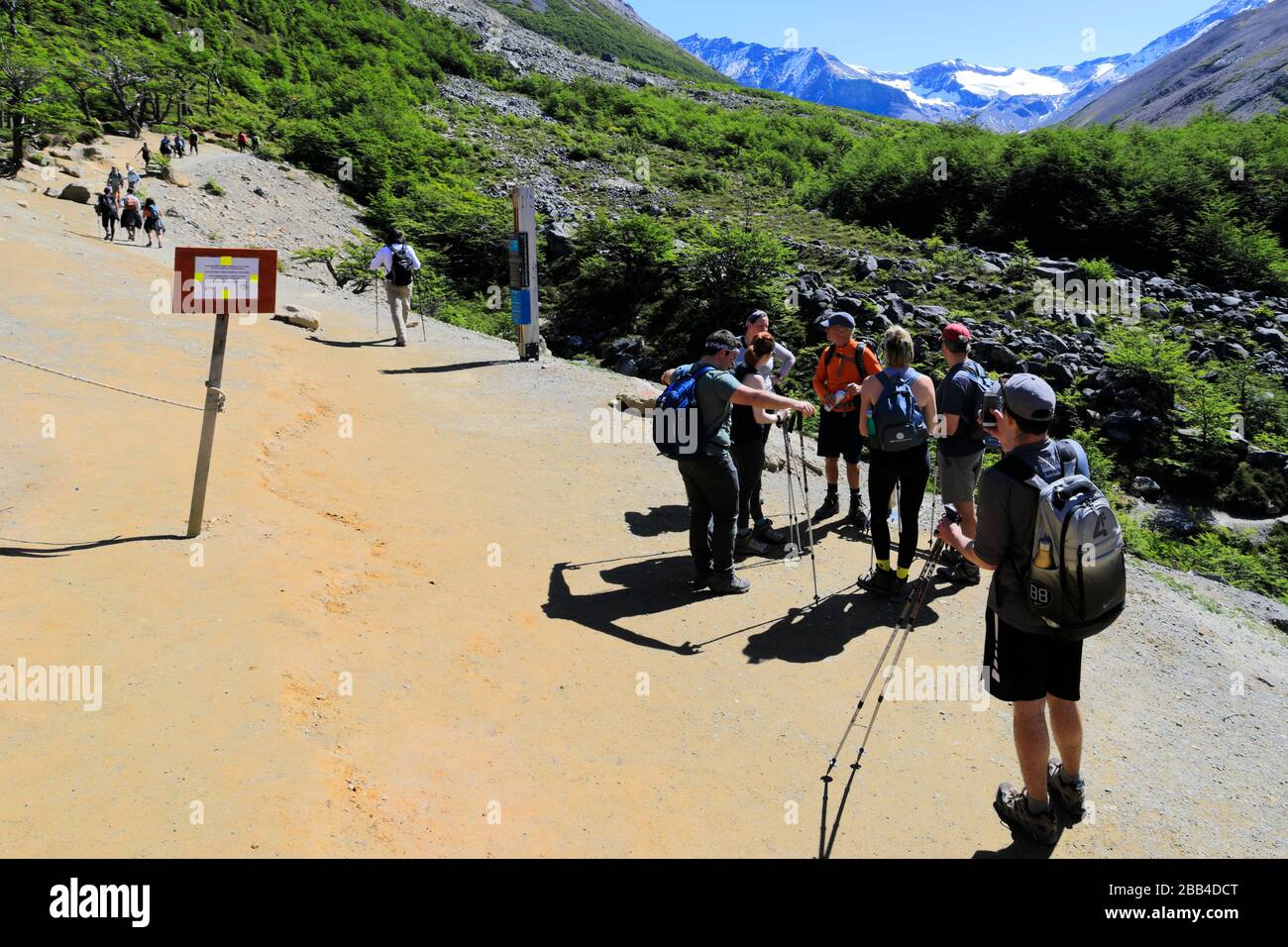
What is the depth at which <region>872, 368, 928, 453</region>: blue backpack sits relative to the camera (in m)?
6.28

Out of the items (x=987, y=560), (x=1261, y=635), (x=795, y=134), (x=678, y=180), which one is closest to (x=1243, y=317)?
(x=1261, y=635)

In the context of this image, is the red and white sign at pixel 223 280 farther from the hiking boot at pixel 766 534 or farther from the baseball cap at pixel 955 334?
the baseball cap at pixel 955 334

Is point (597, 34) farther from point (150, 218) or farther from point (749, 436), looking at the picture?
point (749, 436)

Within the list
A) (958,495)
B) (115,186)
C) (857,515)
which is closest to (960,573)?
(958,495)

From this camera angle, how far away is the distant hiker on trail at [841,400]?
724 cm

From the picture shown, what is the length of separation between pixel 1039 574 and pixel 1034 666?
0.52m

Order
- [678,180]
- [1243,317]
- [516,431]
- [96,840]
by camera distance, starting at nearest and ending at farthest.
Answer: [96,840] < [516,431] < [1243,317] < [678,180]

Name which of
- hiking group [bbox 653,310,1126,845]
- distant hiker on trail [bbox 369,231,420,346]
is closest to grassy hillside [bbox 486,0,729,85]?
distant hiker on trail [bbox 369,231,420,346]

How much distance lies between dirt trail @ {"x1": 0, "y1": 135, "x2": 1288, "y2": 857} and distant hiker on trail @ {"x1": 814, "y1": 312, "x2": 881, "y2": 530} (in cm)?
65

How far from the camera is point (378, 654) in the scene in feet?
16.8

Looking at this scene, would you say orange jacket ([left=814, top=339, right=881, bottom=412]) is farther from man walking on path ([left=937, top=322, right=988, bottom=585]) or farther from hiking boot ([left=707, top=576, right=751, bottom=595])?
hiking boot ([left=707, top=576, right=751, bottom=595])

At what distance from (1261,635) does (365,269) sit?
23.0 m

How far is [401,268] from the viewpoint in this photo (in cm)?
1348

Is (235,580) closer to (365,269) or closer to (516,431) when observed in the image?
(516,431)
